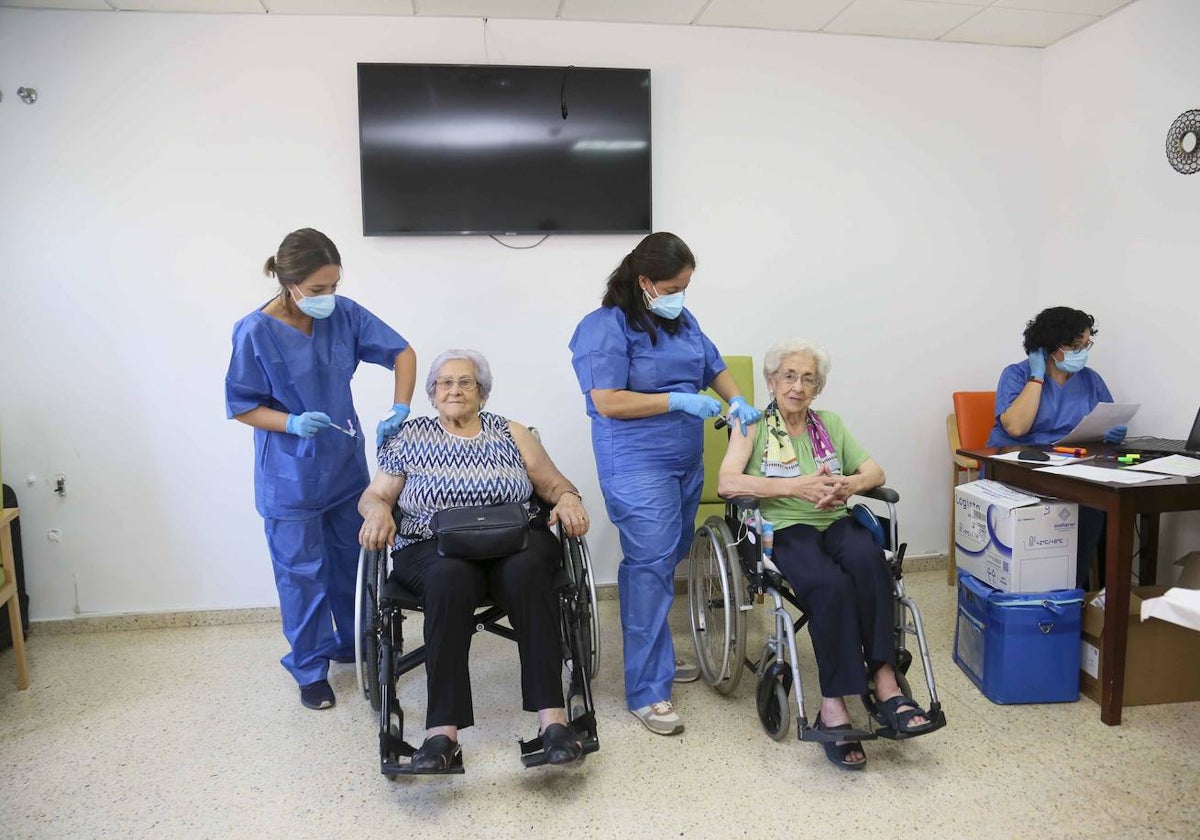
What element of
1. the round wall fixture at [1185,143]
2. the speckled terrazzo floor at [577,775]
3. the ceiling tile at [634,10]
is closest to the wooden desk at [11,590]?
the speckled terrazzo floor at [577,775]

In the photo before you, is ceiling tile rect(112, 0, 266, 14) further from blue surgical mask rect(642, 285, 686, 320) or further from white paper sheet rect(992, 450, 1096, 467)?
white paper sheet rect(992, 450, 1096, 467)

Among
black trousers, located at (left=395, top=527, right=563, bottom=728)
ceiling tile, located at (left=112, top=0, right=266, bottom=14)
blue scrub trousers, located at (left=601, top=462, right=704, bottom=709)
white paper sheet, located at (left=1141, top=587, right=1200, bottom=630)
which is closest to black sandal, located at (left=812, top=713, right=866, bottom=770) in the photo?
blue scrub trousers, located at (left=601, top=462, right=704, bottom=709)

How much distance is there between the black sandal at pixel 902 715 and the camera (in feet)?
6.06

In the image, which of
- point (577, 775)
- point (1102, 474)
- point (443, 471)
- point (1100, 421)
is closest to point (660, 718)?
point (577, 775)

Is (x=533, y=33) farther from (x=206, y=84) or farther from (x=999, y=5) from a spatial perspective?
(x=999, y=5)

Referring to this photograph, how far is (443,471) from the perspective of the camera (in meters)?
2.17

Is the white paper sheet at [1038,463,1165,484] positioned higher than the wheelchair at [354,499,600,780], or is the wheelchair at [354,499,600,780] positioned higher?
the white paper sheet at [1038,463,1165,484]

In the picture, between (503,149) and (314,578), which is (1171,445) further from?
(314,578)

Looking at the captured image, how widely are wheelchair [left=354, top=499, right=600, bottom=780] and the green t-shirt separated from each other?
56 cm

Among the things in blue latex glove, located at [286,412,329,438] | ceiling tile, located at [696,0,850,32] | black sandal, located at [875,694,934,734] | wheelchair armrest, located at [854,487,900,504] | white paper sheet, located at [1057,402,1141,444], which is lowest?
black sandal, located at [875,694,934,734]

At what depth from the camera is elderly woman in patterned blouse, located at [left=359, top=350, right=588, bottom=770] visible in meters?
1.87

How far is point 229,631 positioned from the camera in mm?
2969

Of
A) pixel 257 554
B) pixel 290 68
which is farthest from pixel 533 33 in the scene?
pixel 257 554

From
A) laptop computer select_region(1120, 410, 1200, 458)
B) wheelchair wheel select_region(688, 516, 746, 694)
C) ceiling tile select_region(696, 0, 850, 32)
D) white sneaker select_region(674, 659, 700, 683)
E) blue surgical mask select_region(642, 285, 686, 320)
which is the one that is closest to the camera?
wheelchair wheel select_region(688, 516, 746, 694)
